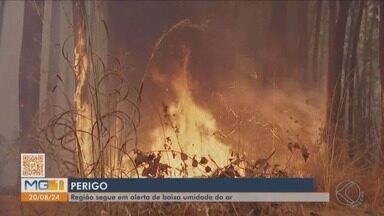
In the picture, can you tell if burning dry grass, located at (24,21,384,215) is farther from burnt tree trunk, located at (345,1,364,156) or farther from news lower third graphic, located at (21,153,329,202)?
burnt tree trunk, located at (345,1,364,156)

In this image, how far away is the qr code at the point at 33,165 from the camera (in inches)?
203

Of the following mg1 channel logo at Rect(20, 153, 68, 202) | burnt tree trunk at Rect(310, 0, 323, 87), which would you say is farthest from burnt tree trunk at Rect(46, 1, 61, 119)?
burnt tree trunk at Rect(310, 0, 323, 87)

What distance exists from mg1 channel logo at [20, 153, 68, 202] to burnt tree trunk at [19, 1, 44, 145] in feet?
1.13

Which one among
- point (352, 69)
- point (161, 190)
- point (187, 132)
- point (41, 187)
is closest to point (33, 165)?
point (41, 187)

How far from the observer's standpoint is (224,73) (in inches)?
211

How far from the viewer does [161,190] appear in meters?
5.09

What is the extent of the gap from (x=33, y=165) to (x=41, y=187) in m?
0.18

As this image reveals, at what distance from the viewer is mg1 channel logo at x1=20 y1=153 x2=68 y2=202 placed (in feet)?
16.7

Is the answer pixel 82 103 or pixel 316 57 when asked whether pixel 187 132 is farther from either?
pixel 316 57

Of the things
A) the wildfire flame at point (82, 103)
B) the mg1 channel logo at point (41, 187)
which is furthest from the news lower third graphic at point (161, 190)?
the wildfire flame at point (82, 103)

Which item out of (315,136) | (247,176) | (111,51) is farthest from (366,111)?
(111,51)

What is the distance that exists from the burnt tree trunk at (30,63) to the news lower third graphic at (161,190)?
0.41 m

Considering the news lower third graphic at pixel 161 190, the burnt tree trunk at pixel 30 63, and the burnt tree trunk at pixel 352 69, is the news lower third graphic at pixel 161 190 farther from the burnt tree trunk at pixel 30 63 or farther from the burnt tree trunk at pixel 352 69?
the burnt tree trunk at pixel 352 69

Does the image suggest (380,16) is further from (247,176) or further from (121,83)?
(121,83)
